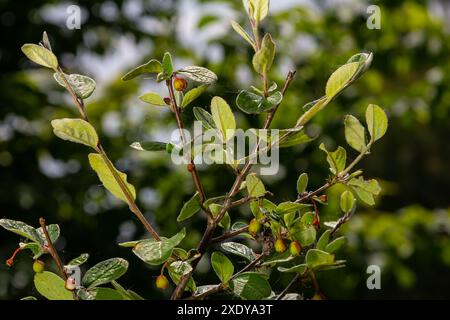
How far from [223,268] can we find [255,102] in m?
0.13

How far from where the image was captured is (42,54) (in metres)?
0.50

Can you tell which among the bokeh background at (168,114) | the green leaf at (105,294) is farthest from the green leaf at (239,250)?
the bokeh background at (168,114)

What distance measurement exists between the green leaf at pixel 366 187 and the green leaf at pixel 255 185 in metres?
0.08

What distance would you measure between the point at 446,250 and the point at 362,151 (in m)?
1.64

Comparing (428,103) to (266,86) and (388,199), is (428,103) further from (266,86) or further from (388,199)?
(388,199)

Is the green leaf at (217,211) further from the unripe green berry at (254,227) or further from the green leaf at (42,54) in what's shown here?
the green leaf at (42,54)

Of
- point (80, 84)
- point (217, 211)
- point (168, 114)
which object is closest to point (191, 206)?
point (217, 211)

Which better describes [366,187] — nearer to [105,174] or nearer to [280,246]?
[280,246]

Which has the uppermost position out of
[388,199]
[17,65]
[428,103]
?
[17,65]

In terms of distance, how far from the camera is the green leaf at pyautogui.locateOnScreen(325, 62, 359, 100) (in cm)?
49

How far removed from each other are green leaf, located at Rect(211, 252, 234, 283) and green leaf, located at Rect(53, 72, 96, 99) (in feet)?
0.53

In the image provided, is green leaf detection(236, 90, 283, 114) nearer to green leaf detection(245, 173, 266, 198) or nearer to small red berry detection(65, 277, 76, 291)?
green leaf detection(245, 173, 266, 198)
